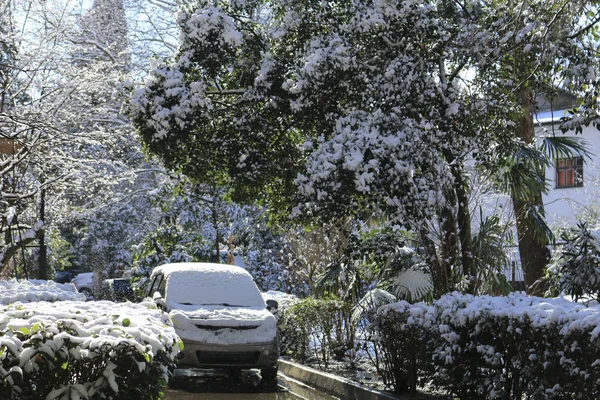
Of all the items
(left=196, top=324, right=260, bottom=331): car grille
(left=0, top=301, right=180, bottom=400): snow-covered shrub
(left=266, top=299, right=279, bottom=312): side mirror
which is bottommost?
(left=196, top=324, right=260, bottom=331): car grille

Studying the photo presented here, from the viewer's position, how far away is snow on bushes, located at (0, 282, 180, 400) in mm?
4430

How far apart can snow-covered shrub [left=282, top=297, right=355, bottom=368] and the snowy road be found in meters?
0.92

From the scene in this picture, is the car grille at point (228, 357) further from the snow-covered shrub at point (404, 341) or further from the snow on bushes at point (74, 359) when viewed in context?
the snow on bushes at point (74, 359)

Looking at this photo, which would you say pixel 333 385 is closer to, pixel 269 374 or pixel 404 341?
pixel 269 374

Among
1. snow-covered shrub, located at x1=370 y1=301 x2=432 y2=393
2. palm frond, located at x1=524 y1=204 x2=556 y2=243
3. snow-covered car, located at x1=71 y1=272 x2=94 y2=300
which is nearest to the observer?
snow-covered shrub, located at x1=370 y1=301 x2=432 y2=393

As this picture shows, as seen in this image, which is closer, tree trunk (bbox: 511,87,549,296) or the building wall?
tree trunk (bbox: 511,87,549,296)

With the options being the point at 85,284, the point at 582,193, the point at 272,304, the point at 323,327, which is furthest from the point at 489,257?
the point at 85,284

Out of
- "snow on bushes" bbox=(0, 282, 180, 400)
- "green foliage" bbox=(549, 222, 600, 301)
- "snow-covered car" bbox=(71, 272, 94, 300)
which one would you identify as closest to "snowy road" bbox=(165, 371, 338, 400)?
"green foliage" bbox=(549, 222, 600, 301)

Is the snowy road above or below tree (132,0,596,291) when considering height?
below

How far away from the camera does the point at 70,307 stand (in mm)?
5523

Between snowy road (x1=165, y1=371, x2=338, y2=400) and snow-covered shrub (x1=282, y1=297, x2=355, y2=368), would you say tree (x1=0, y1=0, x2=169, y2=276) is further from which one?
snow-covered shrub (x1=282, y1=297, x2=355, y2=368)

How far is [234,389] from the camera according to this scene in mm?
11391

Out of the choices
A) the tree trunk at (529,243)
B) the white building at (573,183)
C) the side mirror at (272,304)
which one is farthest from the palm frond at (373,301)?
the white building at (573,183)

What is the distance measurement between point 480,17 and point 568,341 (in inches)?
307
